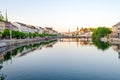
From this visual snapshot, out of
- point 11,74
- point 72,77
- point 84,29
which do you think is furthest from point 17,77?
point 84,29

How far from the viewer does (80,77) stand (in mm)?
13992

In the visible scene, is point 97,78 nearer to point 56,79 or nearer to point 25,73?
point 56,79

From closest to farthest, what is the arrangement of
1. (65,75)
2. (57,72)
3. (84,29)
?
1. (65,75)
2. (57,72)
3. (84,29)

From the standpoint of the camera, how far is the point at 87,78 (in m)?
13.7

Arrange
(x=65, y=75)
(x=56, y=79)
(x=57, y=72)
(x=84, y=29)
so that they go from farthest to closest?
1. (x=84, y=29)
2. (x=57, y=72)
3. (x=65, y=75)
4. (x=56, y=79)

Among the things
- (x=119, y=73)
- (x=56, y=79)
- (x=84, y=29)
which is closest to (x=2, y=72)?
(x=56, y=79)

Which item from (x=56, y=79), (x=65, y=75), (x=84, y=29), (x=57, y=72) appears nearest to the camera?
(x=56, y=79)

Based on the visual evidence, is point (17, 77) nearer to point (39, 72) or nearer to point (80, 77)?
point (39, 72)

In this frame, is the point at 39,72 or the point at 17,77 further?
the point at 39,72

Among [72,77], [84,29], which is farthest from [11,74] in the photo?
[84,29]

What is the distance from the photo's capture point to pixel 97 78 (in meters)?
13.5

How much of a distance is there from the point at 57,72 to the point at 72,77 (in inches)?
72.4

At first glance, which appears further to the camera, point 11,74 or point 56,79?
point 11,74

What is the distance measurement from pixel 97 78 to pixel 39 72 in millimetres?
4307
